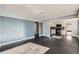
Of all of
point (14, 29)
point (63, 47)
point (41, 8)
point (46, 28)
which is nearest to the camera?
point (41, 8)

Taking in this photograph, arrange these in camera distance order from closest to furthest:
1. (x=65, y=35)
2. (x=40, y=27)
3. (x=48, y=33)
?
(x=65, y=35) → (x=48, y=33) → (x=40, y=27)

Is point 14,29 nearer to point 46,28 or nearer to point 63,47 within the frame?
point 63,47

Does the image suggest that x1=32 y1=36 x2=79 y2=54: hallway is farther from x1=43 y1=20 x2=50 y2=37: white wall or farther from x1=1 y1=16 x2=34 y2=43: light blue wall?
x1=43 y1=20 x2=50 y2=37: white wall

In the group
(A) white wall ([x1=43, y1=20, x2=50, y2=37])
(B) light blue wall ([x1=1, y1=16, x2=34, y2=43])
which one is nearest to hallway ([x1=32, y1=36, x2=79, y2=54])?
(B) light blue wall ([x1=1, y1=16, x2=34, y2=43])

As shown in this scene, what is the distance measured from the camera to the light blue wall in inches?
147

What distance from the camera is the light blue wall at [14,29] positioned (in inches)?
147

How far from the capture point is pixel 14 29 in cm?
430

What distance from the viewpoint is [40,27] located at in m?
7.28

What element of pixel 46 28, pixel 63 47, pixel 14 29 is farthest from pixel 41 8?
pixel 46 28
